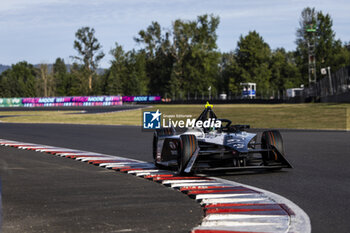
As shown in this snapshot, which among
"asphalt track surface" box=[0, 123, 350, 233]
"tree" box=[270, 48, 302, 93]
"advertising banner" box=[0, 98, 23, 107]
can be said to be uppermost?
"tree" box=[270, 48, 302, 93]

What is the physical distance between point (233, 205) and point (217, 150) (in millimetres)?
2826

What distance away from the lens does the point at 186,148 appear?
8.91 meters

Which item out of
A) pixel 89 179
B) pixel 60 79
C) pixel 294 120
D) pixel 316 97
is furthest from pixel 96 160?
pixel 60 79

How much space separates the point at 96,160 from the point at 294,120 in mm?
19001

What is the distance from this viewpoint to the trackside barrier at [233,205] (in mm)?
5090

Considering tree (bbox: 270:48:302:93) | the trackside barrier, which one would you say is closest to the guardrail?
tree (bbox: 270:48:302:93)

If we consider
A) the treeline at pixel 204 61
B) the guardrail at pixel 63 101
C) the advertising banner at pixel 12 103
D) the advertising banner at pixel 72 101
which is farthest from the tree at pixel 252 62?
the advertising banner at pixel 12 103

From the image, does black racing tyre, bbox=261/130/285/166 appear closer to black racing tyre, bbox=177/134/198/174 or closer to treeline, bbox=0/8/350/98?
black racing tyre, bbox=177/134/198/174

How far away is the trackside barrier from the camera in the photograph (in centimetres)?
509

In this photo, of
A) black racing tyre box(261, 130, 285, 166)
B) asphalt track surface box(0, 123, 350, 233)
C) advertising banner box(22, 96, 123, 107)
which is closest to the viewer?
asphalt track surface box(0, 123, 350, 233)

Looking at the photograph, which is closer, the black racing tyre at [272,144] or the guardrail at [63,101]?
the black racing tyre at [272,144]

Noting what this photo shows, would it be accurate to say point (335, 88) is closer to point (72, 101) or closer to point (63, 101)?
point (72, 101)

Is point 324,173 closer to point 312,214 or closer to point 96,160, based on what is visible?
point 312,214

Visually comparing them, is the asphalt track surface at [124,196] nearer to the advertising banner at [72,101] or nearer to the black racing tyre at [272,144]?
the black racing tyre at [272,144]
